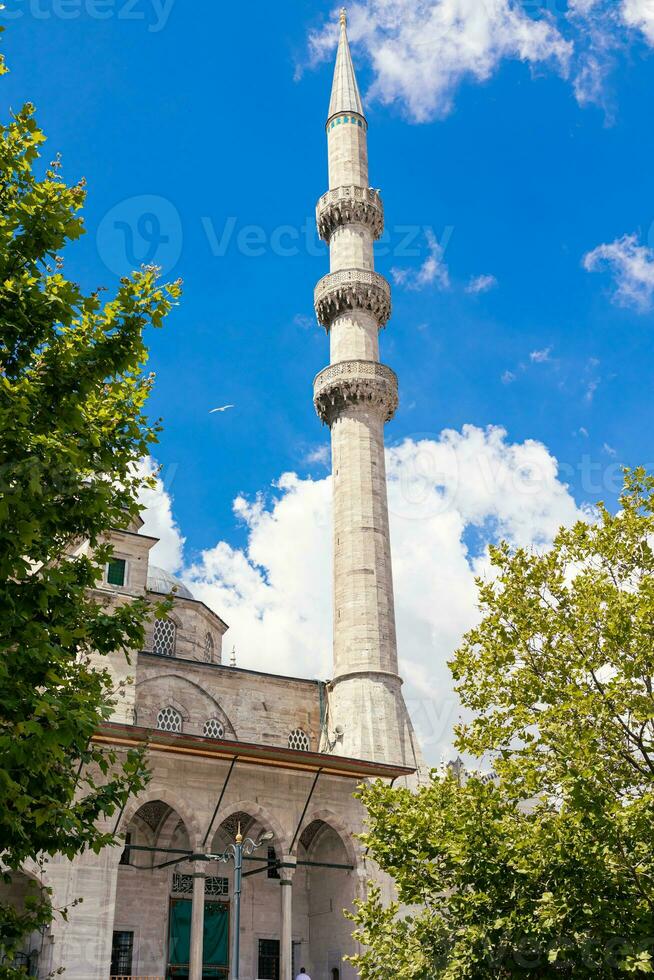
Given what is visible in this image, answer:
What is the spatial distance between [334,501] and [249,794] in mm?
11801

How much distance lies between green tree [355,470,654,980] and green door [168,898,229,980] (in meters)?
11.6

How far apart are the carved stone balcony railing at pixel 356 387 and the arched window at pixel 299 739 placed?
11404 millimetres

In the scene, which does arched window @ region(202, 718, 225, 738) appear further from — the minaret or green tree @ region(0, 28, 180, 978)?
green tree @ region(0, 28, 180, 978)

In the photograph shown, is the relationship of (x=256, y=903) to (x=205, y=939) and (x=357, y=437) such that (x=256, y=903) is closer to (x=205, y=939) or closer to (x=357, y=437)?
(x=205, y=939)

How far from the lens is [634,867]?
1220 cm

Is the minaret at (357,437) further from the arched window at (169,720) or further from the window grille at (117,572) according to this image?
the window grille at (117,572)

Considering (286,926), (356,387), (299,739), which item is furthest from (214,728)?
(356,387)

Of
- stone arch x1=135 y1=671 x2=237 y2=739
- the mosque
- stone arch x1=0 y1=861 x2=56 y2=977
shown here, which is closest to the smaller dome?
the mosque

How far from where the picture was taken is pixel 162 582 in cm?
3559

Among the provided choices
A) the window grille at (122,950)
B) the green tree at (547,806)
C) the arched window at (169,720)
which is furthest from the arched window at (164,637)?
the green tree at (547,806)

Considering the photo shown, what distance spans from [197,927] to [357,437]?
17298 millimetres

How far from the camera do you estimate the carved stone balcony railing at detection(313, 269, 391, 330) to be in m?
34.8

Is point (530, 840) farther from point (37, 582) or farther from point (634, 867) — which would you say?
point (37, 582)

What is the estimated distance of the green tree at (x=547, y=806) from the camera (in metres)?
12.2
